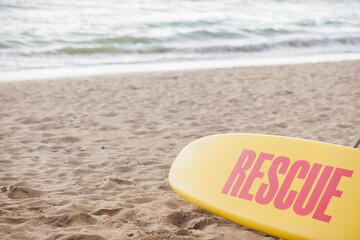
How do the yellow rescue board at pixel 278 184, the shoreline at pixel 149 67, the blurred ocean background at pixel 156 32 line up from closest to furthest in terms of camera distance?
the yellow rescue board at pixel 278 184 < the shoreline at pixel 149 67 < the blurred ocean background at pixel 156 32

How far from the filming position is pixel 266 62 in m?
8.65

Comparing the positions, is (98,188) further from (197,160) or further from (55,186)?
(197,160)

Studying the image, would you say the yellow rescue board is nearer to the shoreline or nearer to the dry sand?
the dry sand

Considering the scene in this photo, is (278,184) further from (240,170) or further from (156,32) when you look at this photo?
(156,32)

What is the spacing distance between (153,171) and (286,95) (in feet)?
9.36

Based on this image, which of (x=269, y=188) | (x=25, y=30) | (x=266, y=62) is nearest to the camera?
(x=269, y=188)

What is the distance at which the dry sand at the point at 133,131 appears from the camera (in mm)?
2283

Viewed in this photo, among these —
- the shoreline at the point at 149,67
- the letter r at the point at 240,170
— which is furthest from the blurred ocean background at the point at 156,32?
the letter r at the point at 240,170

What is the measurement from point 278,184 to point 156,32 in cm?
977

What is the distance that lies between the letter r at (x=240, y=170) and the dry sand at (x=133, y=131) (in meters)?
0.19

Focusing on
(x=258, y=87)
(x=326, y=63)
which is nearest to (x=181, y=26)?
(x=326, y=63)

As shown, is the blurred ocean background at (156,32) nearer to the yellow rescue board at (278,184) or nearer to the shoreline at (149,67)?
the shoreline at (149,67)

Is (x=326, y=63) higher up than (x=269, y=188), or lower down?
lower down

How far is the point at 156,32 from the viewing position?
11523mm
